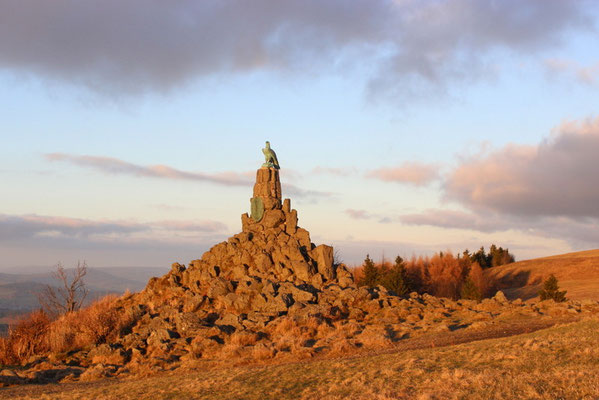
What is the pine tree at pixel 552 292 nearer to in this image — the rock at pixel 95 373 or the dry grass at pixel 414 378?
the dry grass at pixel 414 378

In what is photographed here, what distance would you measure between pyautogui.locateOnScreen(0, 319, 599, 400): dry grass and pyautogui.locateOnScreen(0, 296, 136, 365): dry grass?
7.94 meters

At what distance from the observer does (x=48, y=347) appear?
29531 millimetres

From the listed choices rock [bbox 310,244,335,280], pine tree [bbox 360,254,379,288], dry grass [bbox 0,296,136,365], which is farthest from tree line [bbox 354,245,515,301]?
dry grass [bbox 0,296,136,365]

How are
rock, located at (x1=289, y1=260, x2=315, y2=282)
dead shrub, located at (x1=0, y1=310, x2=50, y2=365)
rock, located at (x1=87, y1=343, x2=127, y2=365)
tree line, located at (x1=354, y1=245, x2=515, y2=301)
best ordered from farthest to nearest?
tree line, located at (x1=354, y1=245, x2=515, y2=301), rock, located at (x1=289, y1=260, x2=315, y2=282), dead shrub, located at (x1=0, y1=310, x2=50, y2=365), rock, located at (x1=87, y1=343, x2=127, y2=365)

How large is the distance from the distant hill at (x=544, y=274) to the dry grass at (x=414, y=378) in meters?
39.0

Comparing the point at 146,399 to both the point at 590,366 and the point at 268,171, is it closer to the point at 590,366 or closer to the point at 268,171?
the point at 590,366

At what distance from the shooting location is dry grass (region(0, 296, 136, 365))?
2886 cm

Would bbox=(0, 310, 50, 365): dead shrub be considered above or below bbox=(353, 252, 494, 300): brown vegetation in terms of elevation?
below

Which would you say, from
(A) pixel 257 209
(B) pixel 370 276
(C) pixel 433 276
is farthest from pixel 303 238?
(C) pixel 433 276

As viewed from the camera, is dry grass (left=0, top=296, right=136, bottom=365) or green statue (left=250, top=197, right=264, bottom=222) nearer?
dry grass (left=0, top=296, right=136, bottom=365)

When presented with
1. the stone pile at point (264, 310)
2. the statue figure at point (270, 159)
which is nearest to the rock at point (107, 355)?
the stone pile at point (264, 310)

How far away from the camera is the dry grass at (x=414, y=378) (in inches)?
529

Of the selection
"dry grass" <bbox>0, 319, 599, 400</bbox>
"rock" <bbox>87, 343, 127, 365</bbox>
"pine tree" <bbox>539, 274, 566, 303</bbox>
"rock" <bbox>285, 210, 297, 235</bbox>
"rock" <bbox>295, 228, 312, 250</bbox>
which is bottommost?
"rock" <bbox>87, 343, 127, 365</bbox>

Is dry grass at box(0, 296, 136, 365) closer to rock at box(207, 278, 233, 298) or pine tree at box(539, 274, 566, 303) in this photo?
rock at box(207, 278, 233, 298)
